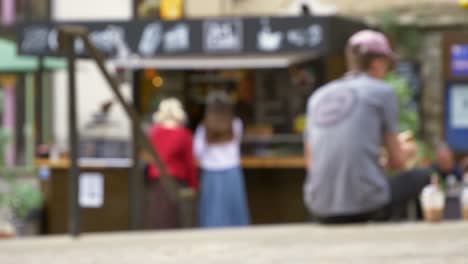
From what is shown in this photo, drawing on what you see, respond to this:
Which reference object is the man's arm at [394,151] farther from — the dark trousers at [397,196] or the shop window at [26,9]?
the shop window at [26,9]

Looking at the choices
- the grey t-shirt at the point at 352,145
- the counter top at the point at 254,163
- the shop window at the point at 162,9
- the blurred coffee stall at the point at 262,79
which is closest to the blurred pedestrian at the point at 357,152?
the grey t-shirt at the point at 352,145

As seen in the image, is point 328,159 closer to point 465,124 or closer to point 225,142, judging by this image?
point 225,142

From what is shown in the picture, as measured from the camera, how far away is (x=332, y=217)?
207 inches

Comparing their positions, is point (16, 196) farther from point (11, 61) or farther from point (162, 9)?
point (162, 9)

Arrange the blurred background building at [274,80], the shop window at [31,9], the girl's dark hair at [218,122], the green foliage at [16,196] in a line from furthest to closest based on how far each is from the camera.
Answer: the shop window at [31,9]
the blurred background building at [274,80]
the green foliage at [16,196]
the girl's dark hair at [218,122]

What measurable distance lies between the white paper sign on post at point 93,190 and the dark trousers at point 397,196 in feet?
21.8

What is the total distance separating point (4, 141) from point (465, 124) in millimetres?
7565

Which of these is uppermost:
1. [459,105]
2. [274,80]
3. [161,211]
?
[274,80]

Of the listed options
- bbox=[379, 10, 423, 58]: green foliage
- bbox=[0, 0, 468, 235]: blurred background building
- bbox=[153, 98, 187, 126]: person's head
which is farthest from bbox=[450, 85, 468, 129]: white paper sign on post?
bbox=[153, 98, 187, 126]: person's head

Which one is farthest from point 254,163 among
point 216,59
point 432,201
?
point 432,201

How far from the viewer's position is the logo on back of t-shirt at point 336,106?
5215mm

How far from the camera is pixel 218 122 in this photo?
9547mm

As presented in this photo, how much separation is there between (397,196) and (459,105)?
10.3 metres

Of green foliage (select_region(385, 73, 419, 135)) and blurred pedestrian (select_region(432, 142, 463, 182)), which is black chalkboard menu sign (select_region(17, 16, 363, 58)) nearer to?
green foliage (select_region(385, 73, 419, 135))
